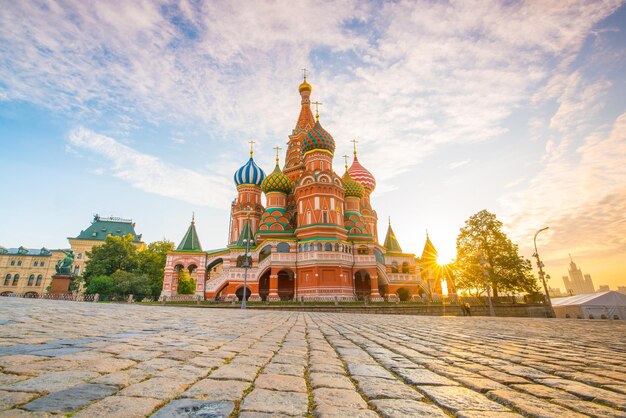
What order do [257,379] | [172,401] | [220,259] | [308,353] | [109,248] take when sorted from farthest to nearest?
1. [109,248]
2. [220,259]
3. [308,353]
4. [257,379]
5. [172,401]

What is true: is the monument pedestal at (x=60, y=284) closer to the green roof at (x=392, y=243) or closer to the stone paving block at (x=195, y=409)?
the stone paving block at (x=195, y=409)

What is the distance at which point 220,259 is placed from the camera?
39.1 metres

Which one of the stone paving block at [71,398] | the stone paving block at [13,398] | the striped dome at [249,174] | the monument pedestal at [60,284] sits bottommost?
the stone paving block at [71,398]

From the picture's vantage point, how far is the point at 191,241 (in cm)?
3903

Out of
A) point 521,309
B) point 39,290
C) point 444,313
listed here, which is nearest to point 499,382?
point 444,313

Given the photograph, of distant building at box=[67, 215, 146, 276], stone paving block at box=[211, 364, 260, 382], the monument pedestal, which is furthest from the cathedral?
distant building at box=[67, 215, 146, 276]

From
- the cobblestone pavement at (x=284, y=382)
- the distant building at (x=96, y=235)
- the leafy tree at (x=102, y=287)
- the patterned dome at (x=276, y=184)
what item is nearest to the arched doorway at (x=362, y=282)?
the patterned dome at (x=276, y=184)

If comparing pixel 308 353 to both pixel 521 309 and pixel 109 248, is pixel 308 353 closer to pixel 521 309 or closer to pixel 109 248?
pixel 521 309

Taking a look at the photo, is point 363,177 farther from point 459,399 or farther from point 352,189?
point 459,399

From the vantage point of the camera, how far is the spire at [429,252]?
44.6 metres

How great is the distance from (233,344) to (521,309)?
32.9 metres

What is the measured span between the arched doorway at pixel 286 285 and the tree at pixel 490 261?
17.9 m

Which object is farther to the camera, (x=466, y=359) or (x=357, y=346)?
(x=357, y=346)

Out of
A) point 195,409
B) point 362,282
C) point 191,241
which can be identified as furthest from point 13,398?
point 191,241
